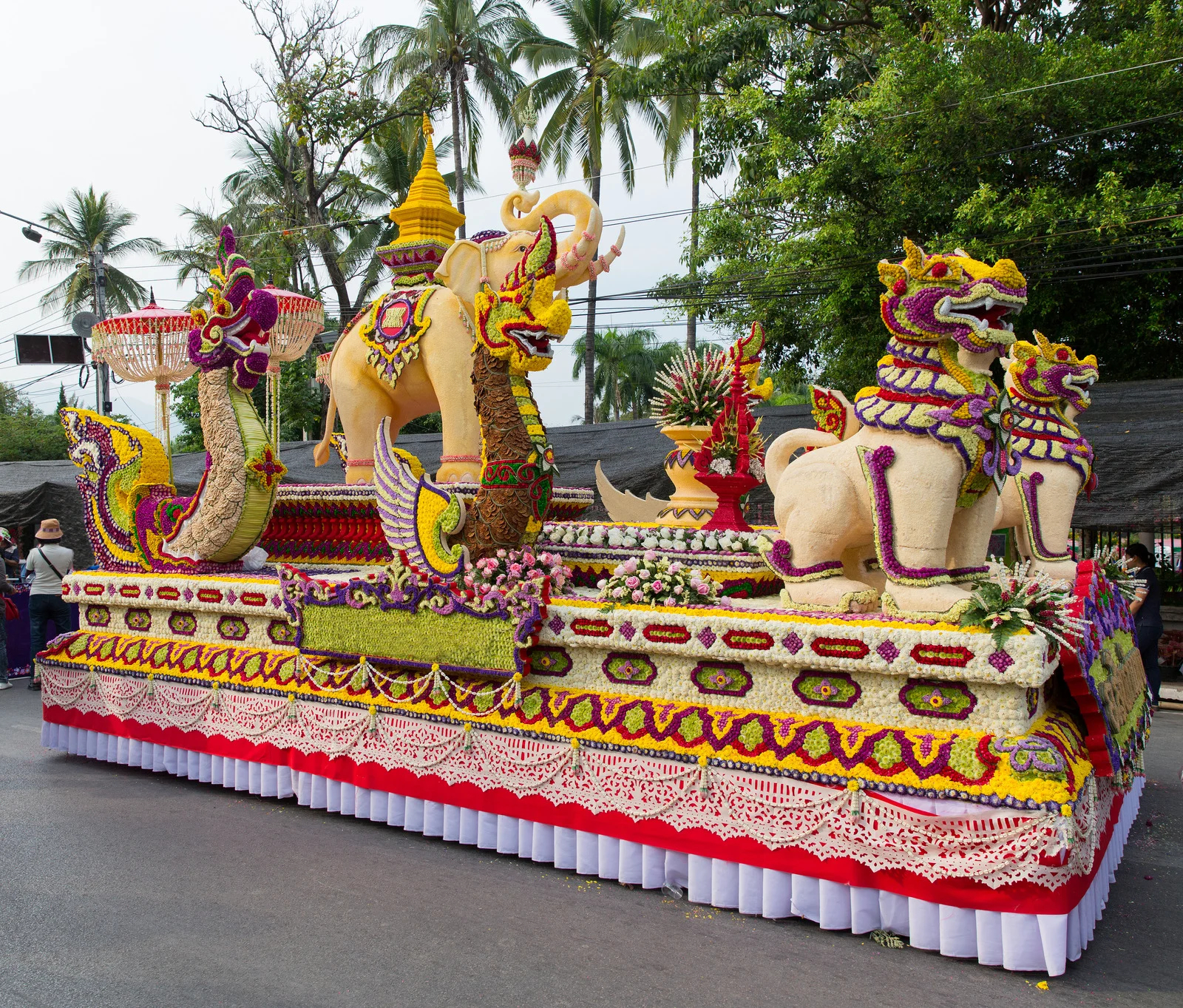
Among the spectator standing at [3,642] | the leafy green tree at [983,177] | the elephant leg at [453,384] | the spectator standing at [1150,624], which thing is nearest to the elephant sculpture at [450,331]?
the elephant leg at [453,384]

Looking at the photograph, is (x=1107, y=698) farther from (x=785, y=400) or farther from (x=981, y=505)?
(x=785, y=400)

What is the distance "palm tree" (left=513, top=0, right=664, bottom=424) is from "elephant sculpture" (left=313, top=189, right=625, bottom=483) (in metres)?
14.8

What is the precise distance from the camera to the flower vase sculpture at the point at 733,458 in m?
5.69

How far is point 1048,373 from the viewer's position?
15.4ft

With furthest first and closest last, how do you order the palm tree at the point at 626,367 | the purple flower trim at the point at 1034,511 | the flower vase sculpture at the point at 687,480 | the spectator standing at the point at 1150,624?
the palm tree at the point at 626,367 → the spectator standing at the point at 1150,624 → the flower vase sculpture at the point at 687,480 → the purple flower trim at the point at 1034,511

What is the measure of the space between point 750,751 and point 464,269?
11.3 ft

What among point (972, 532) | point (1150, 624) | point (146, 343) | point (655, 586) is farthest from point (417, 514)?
point (1150, 624)

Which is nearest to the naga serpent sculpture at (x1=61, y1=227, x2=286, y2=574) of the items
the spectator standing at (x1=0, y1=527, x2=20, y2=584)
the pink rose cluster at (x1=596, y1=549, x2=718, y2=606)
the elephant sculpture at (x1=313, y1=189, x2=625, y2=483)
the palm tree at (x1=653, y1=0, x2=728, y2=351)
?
the elephant sculpture at (x1=313, y1=189, x2=625, y2=483)

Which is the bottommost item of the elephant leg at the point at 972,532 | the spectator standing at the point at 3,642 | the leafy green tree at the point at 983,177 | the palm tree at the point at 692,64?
the spectator standing at the point at 3,642

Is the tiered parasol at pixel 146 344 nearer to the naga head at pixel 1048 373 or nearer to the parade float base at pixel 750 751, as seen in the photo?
the parade float base at pixel 750 751

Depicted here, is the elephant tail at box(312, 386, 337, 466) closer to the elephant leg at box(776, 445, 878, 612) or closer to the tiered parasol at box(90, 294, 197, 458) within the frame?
the tiered parasol at box(90, 294, 197, 458)

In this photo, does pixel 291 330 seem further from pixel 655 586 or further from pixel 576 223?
pixel 655 586

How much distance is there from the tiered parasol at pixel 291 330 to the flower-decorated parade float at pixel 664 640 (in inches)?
50.6

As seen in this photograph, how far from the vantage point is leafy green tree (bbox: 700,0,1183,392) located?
33.9 ft
